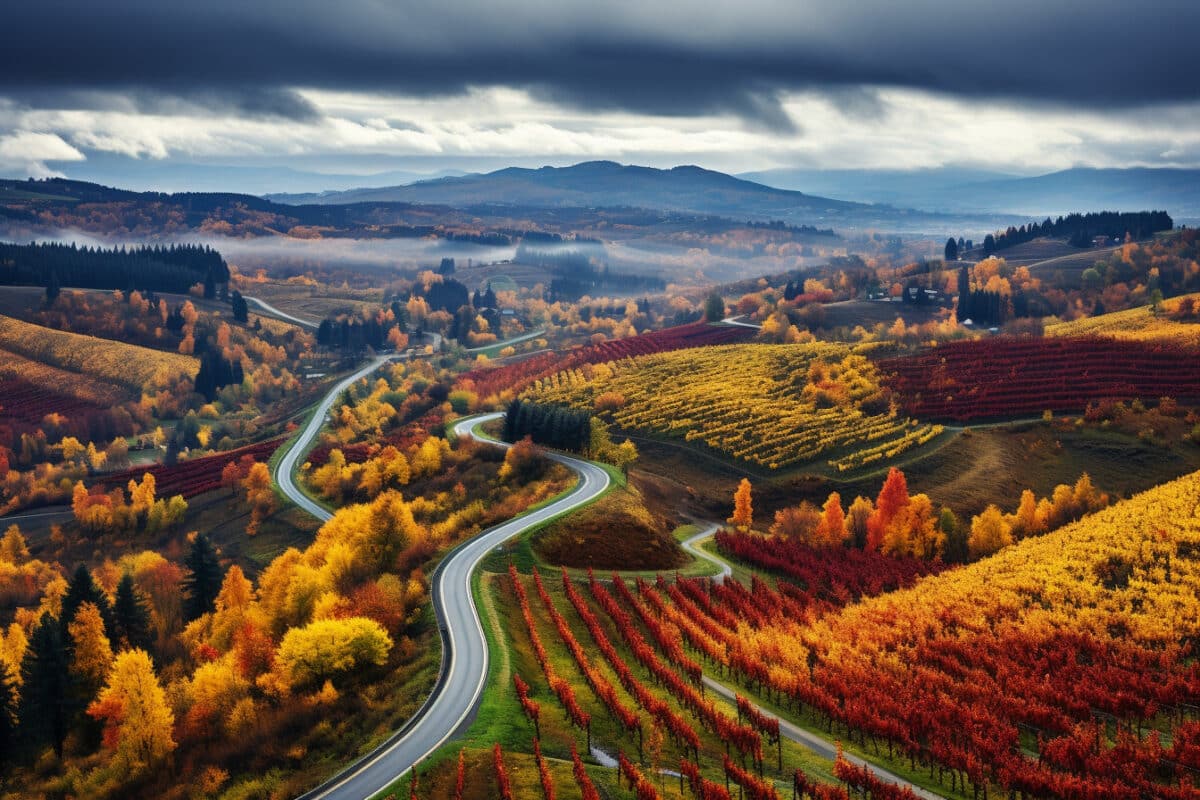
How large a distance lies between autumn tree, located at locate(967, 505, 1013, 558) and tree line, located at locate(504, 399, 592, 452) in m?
48.6

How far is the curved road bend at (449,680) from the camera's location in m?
39.8

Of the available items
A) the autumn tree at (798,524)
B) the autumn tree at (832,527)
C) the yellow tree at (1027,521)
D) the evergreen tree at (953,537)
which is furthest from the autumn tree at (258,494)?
the yellow tree at (1027,521)

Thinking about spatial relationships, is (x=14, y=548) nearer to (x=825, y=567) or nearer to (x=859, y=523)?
(x=825, y=567)

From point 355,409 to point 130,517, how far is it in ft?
181

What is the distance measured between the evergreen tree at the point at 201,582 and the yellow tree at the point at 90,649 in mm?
16204

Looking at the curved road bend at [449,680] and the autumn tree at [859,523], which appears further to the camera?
the autumn tree at [859,523]

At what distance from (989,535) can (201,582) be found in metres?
75.5

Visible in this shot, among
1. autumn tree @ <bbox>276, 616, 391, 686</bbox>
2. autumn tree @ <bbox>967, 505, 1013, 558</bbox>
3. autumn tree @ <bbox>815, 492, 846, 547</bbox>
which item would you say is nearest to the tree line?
autumn tree @ <bbox>815, 492, 846, 547</bbox>

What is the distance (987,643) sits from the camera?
185ft

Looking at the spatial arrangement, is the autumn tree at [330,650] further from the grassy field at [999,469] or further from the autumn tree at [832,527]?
the grassy field at [999,469]

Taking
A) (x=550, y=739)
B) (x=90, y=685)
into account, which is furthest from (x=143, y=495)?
(x=550, y=739)

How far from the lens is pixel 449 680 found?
49875 millimetres

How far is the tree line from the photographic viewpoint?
120 meters

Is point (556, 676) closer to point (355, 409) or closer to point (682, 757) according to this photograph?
point (682, 757)
